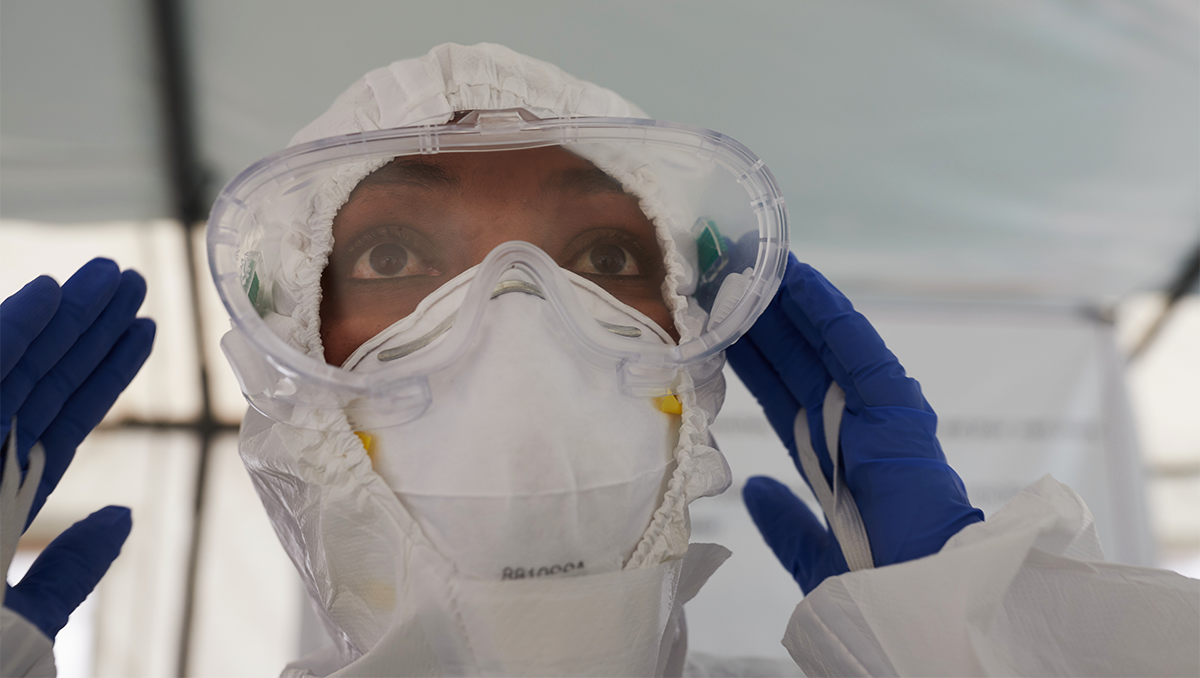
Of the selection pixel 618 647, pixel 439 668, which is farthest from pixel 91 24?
pixel 618 647

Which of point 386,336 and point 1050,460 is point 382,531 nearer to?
point 386,336

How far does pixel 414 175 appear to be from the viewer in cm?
90

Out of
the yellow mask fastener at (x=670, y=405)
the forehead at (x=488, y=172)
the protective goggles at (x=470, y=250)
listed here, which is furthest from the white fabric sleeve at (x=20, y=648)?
the yellow mask fastener at (x=670, y=405)

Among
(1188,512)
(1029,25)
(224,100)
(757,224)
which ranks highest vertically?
(1029,25)

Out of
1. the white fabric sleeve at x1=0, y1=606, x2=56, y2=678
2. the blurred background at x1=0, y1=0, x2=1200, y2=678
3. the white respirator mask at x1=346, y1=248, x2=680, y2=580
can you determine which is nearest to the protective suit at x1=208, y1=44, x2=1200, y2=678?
the white respirator mask at x1=346, y1=248, x2=680, y2=580

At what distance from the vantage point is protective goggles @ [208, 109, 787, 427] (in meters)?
0.79

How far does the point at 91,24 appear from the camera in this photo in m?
1.41

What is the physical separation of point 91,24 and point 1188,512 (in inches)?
147

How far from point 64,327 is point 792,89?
1.52 meters

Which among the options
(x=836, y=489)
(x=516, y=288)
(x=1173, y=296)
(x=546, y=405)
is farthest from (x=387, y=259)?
(x=1173, y=296)

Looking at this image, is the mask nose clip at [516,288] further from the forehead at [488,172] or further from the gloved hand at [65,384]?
the gloved hand at [65,384]

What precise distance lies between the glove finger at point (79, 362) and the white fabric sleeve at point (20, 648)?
0.28 m

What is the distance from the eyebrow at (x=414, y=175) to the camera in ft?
2.93

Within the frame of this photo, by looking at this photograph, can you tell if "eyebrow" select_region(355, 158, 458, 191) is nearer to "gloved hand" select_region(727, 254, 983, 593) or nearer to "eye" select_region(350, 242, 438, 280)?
"eye" select_region(350, 242, 438, 280)
